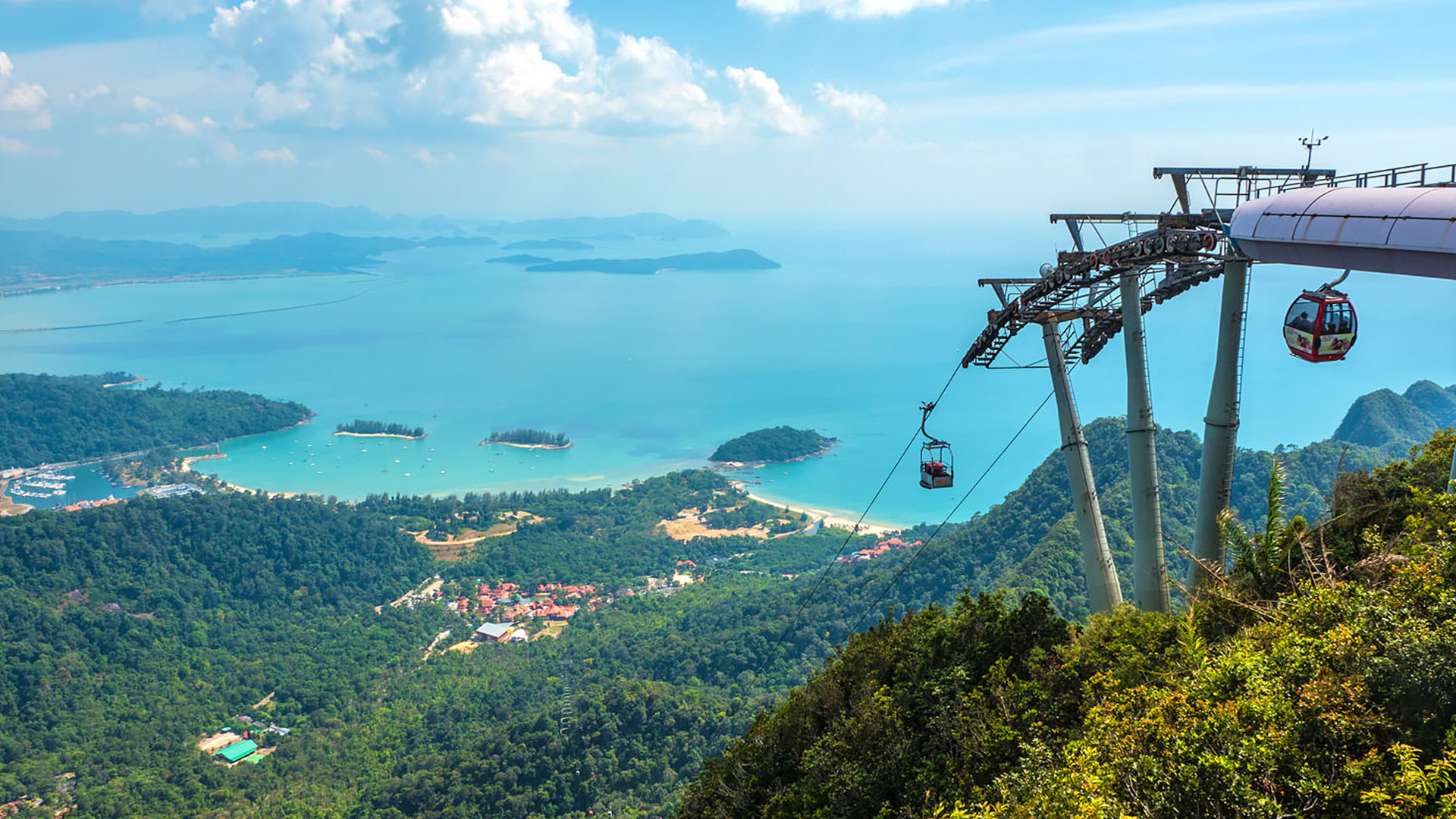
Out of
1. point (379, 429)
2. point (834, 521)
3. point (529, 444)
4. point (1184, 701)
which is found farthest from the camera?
point (379, 429)

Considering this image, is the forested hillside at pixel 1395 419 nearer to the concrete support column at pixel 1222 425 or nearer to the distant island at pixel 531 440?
the concrete support column at pixel 1222 425

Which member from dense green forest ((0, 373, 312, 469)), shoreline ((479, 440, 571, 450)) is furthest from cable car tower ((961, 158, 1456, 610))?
dense green forest ((0, 373, 312, 469))

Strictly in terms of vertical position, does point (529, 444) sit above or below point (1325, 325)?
below

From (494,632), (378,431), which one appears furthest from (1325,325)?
(378,431)

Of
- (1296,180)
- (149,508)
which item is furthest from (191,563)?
(1296,180)

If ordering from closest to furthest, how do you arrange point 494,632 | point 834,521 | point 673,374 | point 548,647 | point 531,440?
point 548,647, point 494,632, point 834,521, point 531,440, point 673,374

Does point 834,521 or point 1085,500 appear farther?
point 834,521

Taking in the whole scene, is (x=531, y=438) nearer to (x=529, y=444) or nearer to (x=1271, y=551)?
(x=529, y=444)

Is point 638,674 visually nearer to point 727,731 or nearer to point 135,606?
point 727,731

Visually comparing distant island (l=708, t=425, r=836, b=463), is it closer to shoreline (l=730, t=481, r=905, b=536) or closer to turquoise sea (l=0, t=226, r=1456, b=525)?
turquoise sea (l=0, t=226, r=1456, b=525)
